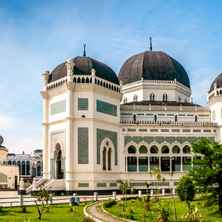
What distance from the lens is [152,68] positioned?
189 ft

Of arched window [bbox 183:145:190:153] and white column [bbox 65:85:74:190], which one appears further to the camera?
arched window [bbox 183:145:190:153]

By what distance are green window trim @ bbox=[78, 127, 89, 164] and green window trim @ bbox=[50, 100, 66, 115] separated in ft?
9.14

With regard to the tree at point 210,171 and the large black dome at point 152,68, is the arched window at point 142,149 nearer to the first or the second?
the large black dome at point 152,68

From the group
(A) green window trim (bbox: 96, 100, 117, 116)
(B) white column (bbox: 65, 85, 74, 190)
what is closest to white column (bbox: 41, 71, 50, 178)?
(B) white column (bbox: 65, 85, 74, 190)

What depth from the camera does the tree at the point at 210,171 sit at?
2531 centimetres

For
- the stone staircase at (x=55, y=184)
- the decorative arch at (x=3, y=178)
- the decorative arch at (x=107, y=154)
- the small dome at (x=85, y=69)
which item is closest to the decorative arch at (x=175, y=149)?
the decorative arch at (x=107, y=154)

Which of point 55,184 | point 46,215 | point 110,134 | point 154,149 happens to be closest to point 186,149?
point 154,149

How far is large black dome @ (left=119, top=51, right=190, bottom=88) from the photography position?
57.6 metres

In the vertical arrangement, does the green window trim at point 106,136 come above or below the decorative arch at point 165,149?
above

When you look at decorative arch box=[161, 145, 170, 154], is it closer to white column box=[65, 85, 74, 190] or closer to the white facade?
the white facade

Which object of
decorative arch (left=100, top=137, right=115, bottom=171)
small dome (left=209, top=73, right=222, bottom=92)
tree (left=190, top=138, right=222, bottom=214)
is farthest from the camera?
small dome (left=209, top=73, right=222, bottom=92)

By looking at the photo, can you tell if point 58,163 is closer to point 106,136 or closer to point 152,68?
point 106,136

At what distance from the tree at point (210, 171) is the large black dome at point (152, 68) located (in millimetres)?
31631

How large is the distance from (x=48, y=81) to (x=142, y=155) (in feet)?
39.8
